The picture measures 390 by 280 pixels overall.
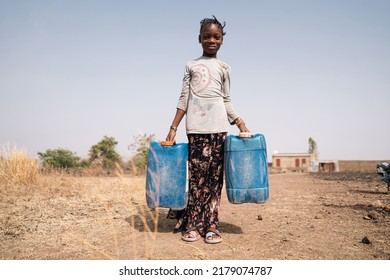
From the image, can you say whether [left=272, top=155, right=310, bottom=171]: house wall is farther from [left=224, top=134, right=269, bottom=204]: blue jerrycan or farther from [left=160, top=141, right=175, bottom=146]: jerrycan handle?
[left=160, top=141, right=175, bottom=146]: jerrycan handle

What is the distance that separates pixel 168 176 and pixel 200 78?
99cm

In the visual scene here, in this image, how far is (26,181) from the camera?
21.0 feet

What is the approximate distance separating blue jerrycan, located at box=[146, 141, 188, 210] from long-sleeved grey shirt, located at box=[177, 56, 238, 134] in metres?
0.27

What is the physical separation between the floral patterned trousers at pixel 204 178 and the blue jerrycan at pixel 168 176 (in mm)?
116

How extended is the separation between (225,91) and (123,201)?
315 centimetres

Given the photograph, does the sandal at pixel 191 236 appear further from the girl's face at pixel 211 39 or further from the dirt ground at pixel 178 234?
the girl's face at pixel 211 39

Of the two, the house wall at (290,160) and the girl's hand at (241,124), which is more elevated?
the girl's hand at (241,124)

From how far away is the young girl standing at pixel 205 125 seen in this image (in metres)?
2.83

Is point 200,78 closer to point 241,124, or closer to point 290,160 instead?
Result: point 241,124

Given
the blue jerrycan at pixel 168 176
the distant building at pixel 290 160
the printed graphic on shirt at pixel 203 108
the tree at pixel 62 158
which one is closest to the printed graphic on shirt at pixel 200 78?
the printed graphic on shirt at pixel 203 108

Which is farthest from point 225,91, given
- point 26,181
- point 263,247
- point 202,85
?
point 26,181

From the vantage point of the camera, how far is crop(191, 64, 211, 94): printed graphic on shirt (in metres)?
2.86

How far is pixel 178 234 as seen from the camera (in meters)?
2.97
